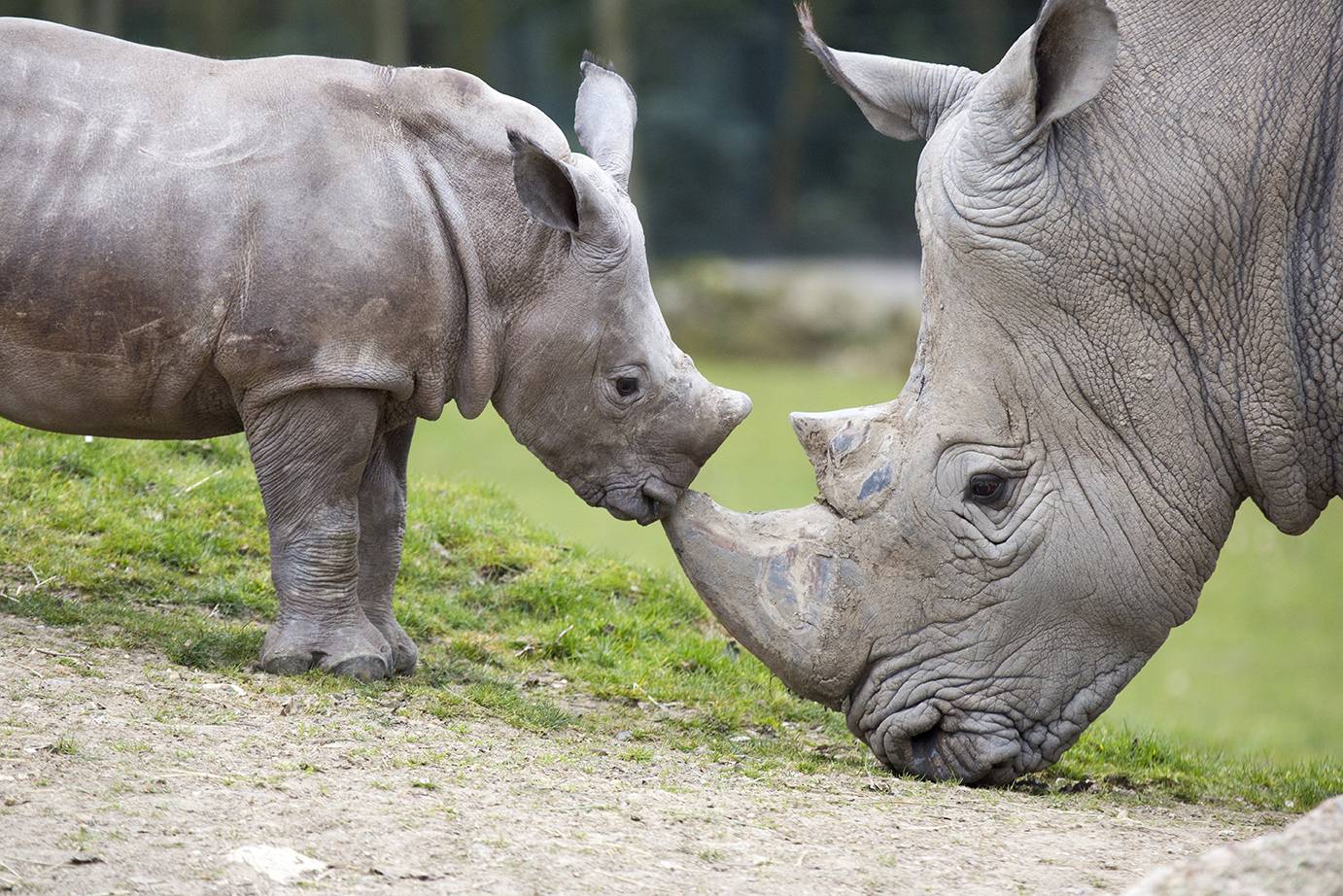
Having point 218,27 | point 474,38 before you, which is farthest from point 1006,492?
point 218,27

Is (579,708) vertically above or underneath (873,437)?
underneath

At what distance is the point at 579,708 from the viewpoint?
6438 mm

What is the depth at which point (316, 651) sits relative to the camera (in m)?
5.91

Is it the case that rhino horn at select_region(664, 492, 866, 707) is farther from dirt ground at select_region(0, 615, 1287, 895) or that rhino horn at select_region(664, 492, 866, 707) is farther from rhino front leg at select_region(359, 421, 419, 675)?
rhino front leg at select_region(359, 421, 419, 675)

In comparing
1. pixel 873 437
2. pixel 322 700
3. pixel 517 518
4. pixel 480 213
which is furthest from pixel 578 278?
pixel 517 518

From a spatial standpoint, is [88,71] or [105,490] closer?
[88,71]

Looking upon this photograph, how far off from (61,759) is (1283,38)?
12.6 ft

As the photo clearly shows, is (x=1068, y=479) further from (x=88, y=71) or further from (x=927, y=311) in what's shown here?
(x=88, y=71)

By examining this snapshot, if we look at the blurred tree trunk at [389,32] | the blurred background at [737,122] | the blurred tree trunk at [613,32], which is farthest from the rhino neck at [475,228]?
the blurred tree trunk at [389,32]

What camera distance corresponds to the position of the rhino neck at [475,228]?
6.05 meters

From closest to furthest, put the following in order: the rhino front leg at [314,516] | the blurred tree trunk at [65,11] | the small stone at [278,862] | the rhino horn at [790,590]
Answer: the small stone at [278,862] → the rhino horn at [790,590] → the rhino front leg at [314,516] → the blurred tree trunk at [65,11]

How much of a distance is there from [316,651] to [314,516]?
0.43 m

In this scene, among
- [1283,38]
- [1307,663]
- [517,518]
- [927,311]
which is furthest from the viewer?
[1307,663]

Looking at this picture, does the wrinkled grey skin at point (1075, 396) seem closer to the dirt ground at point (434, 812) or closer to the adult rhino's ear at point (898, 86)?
the adult rhino's ear at point (898, 86)
